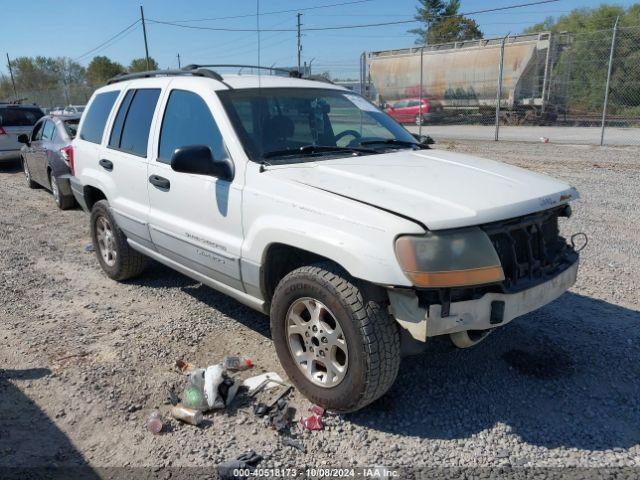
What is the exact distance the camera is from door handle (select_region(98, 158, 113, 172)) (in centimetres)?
480

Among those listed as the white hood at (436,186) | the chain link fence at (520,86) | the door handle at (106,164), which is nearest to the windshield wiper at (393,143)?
the white hood at (436,186)

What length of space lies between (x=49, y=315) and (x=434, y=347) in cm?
326

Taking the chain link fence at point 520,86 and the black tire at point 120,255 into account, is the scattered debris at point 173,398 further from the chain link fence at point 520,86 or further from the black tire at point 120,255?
the chain link fence at point 520,86

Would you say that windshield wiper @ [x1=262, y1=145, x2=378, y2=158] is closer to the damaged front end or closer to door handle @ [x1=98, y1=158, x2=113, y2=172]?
the damaged front end

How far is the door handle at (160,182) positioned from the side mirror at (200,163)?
68 centimetres

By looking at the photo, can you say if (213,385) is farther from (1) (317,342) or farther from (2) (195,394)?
(1) (317,342)

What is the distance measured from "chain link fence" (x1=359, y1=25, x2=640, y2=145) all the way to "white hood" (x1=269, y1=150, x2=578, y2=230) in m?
15.7

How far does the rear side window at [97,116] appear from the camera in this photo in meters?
5.15

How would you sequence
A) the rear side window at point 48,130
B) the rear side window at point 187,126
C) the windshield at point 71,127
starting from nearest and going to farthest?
the rear side window at point 187,126 < the windshield at point 71,127 < the rear side window at point 48,130

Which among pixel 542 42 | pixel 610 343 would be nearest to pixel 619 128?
pixel 542 42

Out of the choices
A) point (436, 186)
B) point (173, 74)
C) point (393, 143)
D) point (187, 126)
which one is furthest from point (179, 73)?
point (436, 186)

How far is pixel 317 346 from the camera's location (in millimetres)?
3066

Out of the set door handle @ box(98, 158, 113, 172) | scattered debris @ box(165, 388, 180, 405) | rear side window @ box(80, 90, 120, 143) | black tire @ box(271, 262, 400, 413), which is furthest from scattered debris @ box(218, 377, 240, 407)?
rear side window @ box(80, 90, 120, 143)

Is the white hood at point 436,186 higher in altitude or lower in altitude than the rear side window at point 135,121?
lower
